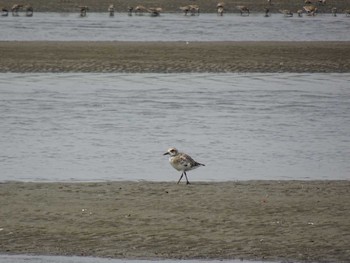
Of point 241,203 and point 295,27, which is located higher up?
Result: point 241,203

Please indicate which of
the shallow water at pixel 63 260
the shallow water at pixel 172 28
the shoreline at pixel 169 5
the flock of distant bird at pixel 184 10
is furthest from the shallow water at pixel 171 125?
the shoreline at pixel 169 5

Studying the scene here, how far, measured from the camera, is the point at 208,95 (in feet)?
87.2

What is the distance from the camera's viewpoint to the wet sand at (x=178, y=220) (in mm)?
11320

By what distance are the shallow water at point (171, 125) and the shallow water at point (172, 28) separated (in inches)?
489

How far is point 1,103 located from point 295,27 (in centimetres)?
3000

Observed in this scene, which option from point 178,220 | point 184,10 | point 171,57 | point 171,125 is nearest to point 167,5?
point 184,10

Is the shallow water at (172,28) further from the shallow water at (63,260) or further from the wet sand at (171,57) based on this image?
the shallow water at (63,260)

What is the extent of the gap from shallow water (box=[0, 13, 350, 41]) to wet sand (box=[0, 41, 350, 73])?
408 cm

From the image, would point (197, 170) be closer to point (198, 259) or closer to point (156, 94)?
point (198, 259)

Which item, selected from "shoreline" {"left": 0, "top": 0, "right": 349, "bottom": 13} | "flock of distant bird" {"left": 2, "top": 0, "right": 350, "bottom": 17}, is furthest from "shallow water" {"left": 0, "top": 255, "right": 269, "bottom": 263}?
"shoreline" {"left": 0, "top": 0, "right": 349, "bottom": 13}

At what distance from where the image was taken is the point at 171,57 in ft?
113

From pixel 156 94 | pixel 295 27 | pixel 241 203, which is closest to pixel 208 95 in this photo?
pixel 156 94

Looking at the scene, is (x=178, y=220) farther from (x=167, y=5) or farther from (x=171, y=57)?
(x=167, y=5)

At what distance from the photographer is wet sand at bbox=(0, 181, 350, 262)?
37.1 feet
